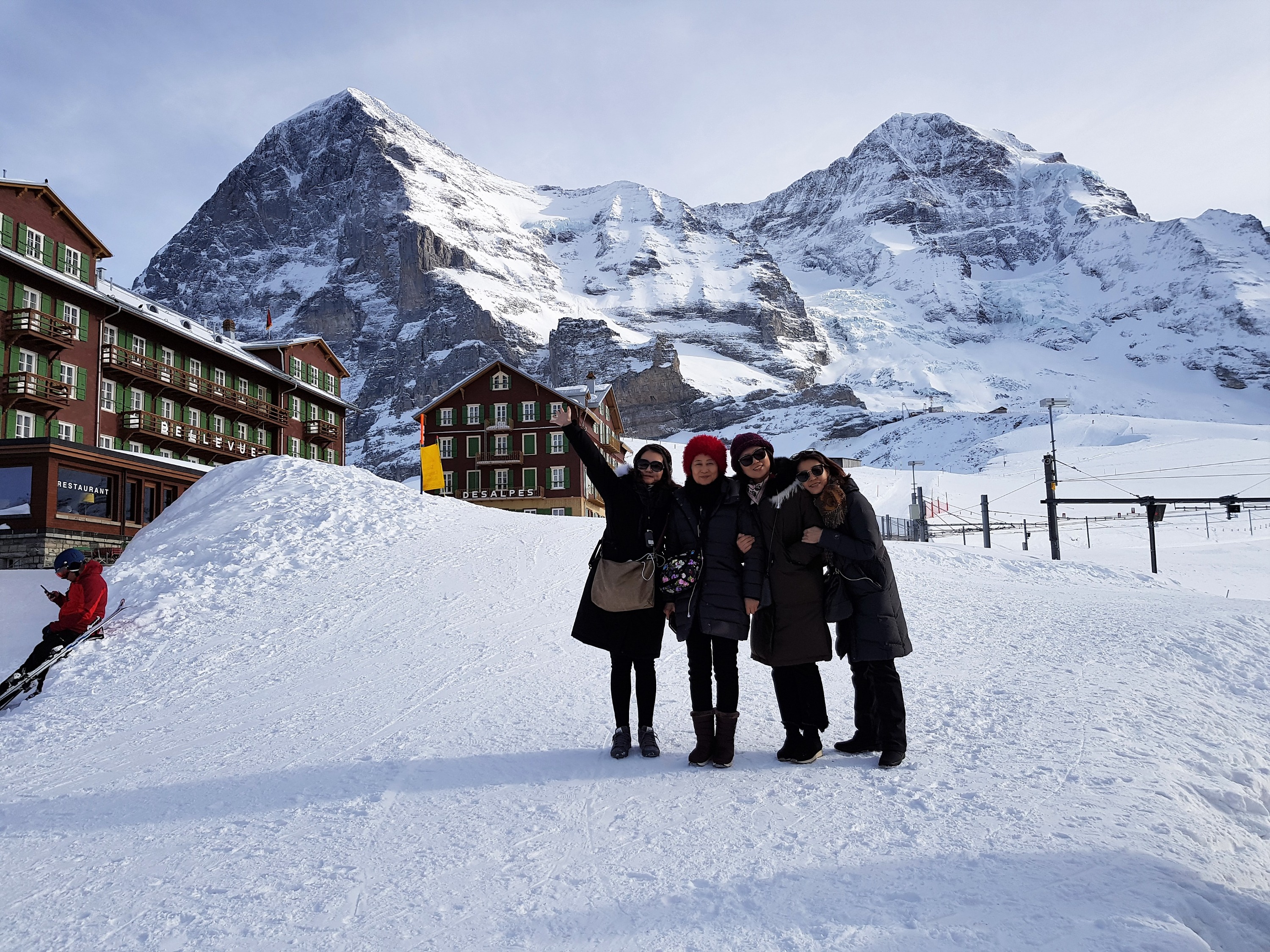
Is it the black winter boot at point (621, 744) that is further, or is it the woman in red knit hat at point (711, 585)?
the black winter boot at point (621, 744)

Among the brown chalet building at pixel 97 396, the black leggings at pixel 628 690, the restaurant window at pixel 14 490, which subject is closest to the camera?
the black leggings at pixel 628 690

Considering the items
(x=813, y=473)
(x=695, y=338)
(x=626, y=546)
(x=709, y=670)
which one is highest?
(x=695, y=338)

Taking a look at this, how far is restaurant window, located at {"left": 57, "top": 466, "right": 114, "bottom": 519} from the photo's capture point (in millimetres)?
20438

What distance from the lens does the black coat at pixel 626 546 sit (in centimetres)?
493

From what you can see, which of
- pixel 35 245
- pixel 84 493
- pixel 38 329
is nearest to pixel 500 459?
pixel 38 329

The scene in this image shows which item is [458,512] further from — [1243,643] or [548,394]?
[548,394]

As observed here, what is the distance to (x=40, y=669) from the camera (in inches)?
291

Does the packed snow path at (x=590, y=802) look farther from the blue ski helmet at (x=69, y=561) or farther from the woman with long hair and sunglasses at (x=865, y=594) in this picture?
the blue ski helmet at (x=69, y=561)

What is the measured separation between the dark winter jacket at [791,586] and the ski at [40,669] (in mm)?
6567

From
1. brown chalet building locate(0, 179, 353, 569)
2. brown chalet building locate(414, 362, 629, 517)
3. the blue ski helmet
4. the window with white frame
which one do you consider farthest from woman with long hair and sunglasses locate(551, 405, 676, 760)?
brown chalet building locate(414, 362, 629, 517)

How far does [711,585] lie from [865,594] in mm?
935

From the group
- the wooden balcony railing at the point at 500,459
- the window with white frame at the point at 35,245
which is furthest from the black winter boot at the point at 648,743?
the wooden balcony railing at the point at 500,459

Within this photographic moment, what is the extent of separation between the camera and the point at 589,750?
5199 millimetres

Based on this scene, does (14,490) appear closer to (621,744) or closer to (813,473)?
(621,744)
